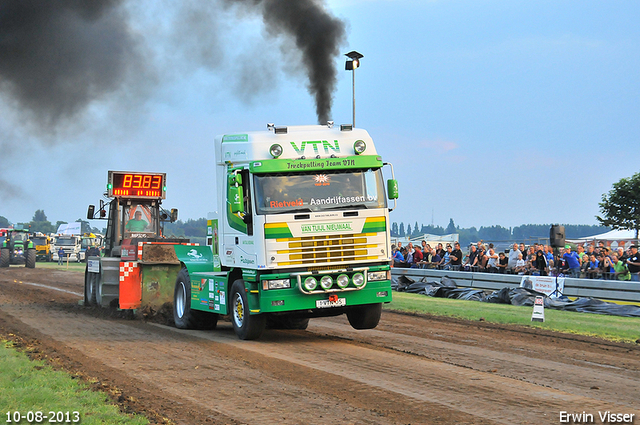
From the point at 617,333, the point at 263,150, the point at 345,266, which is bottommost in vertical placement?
the point at 617,333

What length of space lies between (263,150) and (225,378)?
4447mm

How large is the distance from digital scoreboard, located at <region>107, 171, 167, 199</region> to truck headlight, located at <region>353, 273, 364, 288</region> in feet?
29.7

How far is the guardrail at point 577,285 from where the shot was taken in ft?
57.6

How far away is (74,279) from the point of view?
106ft

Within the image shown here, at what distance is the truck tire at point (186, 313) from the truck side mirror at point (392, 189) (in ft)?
14.8

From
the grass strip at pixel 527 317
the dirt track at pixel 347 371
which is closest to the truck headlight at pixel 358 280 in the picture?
the dirt track at pixel 347 371

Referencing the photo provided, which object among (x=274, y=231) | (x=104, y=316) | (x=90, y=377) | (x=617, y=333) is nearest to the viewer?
(x=90, y=377)

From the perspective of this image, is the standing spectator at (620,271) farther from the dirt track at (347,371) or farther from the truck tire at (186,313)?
the truck tire at (186,313)

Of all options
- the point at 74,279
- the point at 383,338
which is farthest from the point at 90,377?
the point at 74,279

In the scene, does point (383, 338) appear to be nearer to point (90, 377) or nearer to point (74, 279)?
point (90, 377)

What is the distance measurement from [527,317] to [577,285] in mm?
3939

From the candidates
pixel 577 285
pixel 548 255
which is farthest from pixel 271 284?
pixel 548 255

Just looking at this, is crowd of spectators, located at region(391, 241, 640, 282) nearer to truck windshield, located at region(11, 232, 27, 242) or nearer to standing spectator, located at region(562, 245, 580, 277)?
standing spectator, located at region(562, 245, 580, 277)

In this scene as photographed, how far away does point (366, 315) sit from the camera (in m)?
12.3
